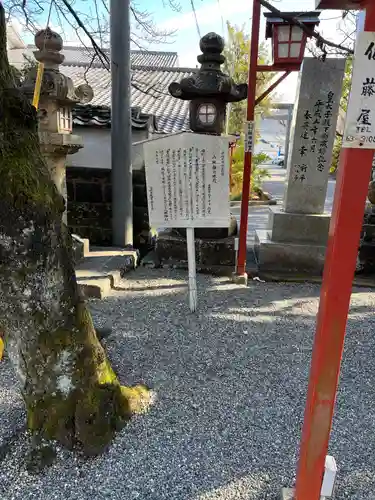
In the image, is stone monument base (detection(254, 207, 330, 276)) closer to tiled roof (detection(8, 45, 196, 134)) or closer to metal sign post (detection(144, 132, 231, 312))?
metal sign post (detection(144, 132, 231, 312))

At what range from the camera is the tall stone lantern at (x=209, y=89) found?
4.60m

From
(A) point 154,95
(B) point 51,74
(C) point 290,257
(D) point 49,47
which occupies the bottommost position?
(C) point 290,257

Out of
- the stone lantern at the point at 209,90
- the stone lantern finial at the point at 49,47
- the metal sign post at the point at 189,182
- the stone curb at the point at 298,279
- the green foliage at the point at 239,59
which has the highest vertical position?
the green foliage at the point at 239,59

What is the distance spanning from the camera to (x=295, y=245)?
17.2ft

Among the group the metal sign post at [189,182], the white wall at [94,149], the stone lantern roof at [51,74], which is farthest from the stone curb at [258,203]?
the metal sign post at [189,182]

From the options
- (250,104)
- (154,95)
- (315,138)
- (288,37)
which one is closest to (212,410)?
(250,104)

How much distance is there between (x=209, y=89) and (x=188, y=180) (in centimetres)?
138

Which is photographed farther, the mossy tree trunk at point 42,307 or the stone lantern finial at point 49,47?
the stone lantern finial at point 49,47

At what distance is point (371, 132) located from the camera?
1.32 metres

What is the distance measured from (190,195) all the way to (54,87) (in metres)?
2.07

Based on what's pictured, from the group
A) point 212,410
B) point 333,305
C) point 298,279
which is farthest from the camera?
point 298,279

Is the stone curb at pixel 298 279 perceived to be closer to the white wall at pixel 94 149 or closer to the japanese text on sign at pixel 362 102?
the white wall at pixel 94 149

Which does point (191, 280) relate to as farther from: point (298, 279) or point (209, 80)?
point (209, 80)

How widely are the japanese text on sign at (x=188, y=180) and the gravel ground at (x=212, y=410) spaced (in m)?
0.93
